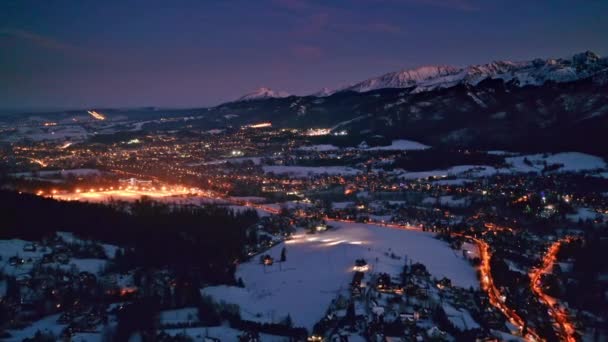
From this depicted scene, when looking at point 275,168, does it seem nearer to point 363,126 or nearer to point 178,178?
point 178,178

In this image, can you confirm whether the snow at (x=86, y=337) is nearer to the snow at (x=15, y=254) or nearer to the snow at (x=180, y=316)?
the snow at (x=180, y=316)

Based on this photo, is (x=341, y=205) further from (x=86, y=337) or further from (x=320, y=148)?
(x=320, y=148)

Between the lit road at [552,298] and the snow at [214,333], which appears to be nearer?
the snow at [214,333]

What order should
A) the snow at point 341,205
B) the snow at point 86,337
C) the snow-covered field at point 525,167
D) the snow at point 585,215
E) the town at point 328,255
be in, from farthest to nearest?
the snow-covered field at point 525,167 → the snow at point 341,205 → the snow at point 585,215 → the town at point 328,255 → the snow at point 86,337

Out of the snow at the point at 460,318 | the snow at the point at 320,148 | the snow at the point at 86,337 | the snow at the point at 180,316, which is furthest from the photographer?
the snow at the point at 320,148

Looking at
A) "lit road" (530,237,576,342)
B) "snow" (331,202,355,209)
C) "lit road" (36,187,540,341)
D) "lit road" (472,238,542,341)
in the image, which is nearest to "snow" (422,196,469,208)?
"snow" (331,202,355,209)

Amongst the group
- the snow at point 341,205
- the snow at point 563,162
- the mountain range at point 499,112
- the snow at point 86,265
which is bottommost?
the snow at point 86,265

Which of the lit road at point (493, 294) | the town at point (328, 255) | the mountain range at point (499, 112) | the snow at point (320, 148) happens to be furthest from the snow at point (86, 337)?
the snow at point (320, 148)
